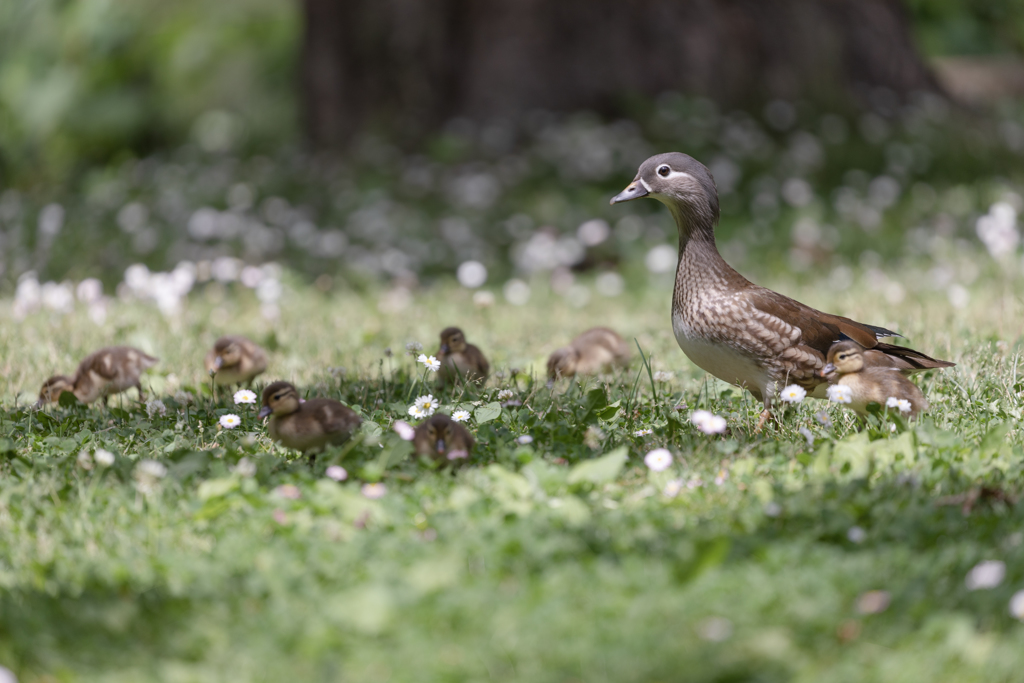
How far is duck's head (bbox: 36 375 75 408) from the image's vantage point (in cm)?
511

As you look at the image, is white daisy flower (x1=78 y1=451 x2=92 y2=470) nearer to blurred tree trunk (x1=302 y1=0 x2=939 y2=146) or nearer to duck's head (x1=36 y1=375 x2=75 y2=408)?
duck's head (x1=36 y1=375 x2=75 y2=408)

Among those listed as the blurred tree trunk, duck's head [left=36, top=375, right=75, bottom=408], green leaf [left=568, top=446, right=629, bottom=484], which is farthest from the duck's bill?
the blurred tree trunk

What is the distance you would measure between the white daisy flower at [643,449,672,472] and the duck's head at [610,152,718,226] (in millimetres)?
1470

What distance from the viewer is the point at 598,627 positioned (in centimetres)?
272

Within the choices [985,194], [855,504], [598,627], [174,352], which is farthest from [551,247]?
A: [598,627]

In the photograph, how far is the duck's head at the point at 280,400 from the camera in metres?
4.12

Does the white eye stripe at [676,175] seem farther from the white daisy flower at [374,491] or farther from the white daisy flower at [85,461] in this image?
the white daisy flower at [85,461]

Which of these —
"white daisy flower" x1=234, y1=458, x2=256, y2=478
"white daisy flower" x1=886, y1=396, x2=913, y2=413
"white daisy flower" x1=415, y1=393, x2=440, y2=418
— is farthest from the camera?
"white daisy flower" x1=415, y1=393, x2=440, y2=418

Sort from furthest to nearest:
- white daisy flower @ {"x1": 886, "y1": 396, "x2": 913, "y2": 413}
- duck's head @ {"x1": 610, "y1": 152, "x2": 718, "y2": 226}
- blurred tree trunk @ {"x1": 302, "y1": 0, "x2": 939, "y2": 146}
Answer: blurred tree trunk @ {"x1": 302, "y1": 0, "x2": 939, "y2": 146}, duck's head @ {"x1": 610, "y1": 152, "x2": 718, "y2": 226}, white daisy flower @ {"x1": 886, "y1": 396, "x2": 913, "y2": 413}

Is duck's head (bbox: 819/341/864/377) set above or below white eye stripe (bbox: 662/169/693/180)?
below

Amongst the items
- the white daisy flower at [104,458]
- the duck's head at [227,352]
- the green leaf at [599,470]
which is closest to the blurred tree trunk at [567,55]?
the duck's head at [227,352]

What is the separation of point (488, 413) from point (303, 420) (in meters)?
0.81

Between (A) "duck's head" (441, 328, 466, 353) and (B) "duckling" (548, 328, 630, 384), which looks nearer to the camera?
(A) "duck's head" (441, 328, 466, 353)

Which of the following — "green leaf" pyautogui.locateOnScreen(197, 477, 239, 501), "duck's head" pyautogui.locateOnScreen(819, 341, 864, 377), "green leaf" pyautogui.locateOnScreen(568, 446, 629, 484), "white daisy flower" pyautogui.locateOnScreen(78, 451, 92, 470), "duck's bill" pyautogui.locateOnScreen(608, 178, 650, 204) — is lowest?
"white daisy flower" pyautogui.locateOnScreen(78, 451, 92, 470)
